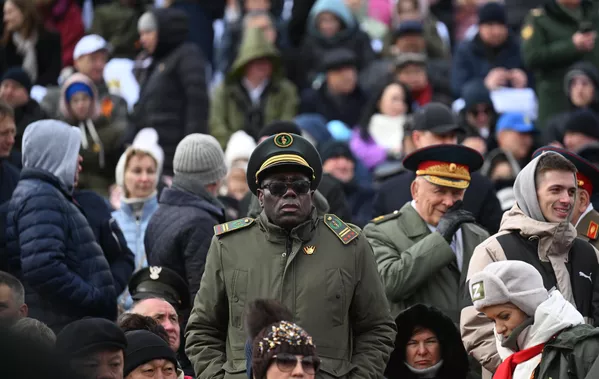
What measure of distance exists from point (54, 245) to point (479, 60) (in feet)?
31.2

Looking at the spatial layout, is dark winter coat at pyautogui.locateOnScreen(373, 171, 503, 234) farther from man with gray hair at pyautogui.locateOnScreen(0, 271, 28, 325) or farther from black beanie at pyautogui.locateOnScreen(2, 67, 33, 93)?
black beanie at pyautogui.locateOnScreen(2, 67, 33, 93)

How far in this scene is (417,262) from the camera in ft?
22.6

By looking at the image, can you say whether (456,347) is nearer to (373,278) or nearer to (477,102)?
(373,278)

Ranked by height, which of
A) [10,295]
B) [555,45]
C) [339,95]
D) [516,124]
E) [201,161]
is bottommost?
[10,295]

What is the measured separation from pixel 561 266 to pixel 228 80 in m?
7.77

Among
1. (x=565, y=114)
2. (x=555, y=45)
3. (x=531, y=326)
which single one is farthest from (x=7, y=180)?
(x=555, y=45)

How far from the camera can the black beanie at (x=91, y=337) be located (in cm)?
559

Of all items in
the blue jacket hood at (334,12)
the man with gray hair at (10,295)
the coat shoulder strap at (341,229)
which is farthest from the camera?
the blue jacket hood at (334,12)

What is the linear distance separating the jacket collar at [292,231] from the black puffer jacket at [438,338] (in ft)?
4.79

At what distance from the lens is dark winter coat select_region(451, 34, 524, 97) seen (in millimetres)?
15320

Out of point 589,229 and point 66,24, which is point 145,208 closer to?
point 589,229

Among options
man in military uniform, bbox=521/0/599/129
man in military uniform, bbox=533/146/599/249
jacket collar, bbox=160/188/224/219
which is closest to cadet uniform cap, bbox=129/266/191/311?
jacket collar, bbox=160/188/224/219

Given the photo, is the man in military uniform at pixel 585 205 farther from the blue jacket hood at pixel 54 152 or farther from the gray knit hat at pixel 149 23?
the gray knit hat at pixel 149 23

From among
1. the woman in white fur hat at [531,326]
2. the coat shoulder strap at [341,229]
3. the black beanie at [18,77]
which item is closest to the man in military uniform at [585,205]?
the woman in white fur hat at [531,326]
